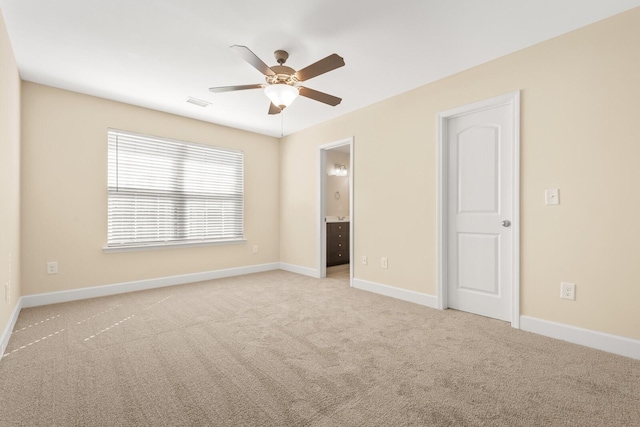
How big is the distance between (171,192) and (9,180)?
1.87 meters

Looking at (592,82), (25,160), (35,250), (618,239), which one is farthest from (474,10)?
(35,250)

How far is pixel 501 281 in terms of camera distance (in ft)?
9.41

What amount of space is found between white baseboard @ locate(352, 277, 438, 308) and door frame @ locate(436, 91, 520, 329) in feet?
0.37

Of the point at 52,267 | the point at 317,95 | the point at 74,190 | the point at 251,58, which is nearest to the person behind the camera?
the point at 251,58

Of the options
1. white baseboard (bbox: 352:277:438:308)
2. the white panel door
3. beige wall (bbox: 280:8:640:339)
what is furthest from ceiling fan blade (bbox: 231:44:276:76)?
white baseboard (bbox: 352:277:438:308)

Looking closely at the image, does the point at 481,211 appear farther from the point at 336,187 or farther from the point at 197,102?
the point at 336,187

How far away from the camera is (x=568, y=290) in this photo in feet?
7.92

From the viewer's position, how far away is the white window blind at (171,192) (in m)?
3.93

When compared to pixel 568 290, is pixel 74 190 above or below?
above

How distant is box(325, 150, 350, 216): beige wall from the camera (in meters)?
6.31

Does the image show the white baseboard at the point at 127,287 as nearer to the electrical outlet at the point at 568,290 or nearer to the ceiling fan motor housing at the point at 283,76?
the ceiling fan motor housing at the point at 283,76

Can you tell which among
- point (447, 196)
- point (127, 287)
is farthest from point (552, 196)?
point (127, 287)

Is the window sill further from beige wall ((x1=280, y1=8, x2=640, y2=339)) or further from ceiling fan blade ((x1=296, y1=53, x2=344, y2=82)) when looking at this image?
ceiling fan blade ((x1=296, y1=53, x2=344, y2=82))

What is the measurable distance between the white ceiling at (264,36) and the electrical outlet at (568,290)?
80.2 inches
